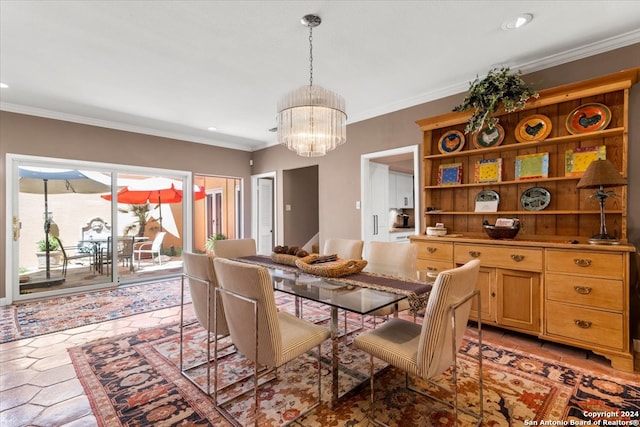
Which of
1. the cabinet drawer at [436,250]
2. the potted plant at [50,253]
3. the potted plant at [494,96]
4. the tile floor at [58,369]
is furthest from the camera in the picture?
the potted plant at [50,253]

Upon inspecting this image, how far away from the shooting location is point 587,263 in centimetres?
236

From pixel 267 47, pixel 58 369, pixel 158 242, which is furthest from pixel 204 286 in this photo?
pixel 158 242

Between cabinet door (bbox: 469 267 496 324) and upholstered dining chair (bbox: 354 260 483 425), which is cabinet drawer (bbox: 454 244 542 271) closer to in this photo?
cabinet door (bbox: 469 267 496 324)

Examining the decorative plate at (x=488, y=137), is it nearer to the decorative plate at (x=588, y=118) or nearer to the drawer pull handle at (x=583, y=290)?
the decorative plate at (x=588, y=118)

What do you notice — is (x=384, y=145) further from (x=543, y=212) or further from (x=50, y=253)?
(x=50, y=253)

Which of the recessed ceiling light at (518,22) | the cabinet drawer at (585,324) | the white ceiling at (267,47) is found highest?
the white ceiling at (267,47)

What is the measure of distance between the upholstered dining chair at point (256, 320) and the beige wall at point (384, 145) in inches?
103

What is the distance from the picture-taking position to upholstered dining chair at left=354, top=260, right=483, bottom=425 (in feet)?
4.70

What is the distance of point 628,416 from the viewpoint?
5.73ft

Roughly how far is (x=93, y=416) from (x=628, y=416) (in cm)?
308

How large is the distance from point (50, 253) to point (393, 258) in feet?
16.1

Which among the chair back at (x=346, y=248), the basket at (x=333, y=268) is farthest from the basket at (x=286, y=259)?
the chair back at (x=346, y=248)

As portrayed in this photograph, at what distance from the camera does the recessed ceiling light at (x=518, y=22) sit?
2256 mm

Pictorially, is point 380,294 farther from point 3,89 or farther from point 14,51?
point 3,89
